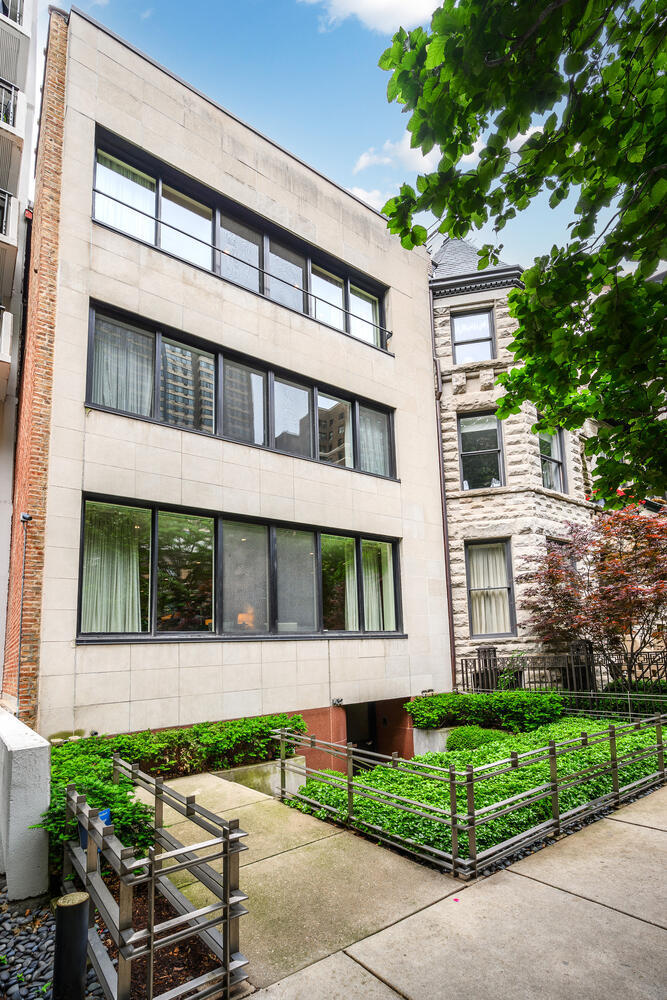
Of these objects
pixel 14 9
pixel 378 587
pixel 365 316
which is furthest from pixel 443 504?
pixel 14 9

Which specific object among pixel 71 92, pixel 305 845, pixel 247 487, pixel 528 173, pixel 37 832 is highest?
pixel 71 92

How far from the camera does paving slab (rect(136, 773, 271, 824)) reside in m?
7.18

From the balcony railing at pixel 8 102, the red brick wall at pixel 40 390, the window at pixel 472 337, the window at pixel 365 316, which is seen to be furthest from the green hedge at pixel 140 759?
the balcony railing at pixel 8 102

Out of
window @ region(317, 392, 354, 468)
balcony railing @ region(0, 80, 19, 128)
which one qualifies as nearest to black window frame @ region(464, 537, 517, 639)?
window @ region(317, 392, 354, 468)

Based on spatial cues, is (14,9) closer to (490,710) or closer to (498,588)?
(498,588)

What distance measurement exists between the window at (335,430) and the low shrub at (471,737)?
6.05m

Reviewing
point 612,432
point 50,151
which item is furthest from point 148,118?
point 612,432

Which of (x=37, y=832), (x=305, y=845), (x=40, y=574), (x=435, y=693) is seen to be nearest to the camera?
(x=37, y=832)

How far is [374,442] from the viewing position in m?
14.2

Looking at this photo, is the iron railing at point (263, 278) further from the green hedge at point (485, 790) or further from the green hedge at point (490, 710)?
the green hedge at point (485, 790)

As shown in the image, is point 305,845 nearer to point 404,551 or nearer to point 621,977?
point 621,977

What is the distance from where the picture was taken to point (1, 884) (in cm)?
540

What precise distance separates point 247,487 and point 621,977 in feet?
28.6

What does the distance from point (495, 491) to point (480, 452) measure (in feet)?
3.90
